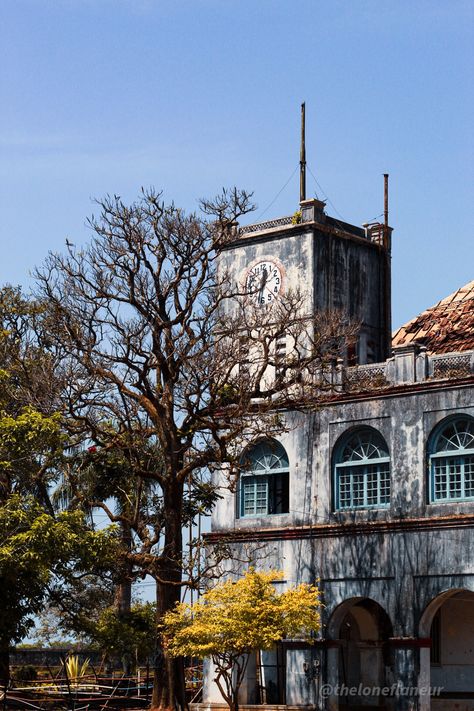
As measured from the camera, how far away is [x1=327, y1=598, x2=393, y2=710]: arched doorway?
39625mm

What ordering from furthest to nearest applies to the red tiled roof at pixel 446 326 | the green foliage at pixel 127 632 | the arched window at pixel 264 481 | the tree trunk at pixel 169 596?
the red tiled roof at pixel 446 326 → the green foliage at pixel 127 632 → the arched window at pixel 264 481 → the tree trunk at pixel 169 596

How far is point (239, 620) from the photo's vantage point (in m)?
32.4

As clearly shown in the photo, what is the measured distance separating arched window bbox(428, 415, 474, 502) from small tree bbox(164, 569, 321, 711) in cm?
430

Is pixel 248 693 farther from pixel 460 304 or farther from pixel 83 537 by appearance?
pixel 460 304

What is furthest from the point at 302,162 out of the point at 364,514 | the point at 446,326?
the point at 364,514

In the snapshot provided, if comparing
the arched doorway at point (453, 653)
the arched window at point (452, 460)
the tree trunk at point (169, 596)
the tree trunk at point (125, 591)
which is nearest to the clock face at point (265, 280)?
the tree trunk at point (169, 596)

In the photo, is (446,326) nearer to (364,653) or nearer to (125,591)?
(364,653)

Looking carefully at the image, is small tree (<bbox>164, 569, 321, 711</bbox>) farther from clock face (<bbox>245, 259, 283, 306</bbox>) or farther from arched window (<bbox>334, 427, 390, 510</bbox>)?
clock face (<bbox>245, 259, 283, 306</bbox>)

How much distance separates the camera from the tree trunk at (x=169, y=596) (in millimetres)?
34781

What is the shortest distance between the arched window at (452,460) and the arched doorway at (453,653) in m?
4.55

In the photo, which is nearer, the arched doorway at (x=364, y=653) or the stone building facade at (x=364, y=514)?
the stone building facade at (x=364, y=514)

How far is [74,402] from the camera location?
35.2m

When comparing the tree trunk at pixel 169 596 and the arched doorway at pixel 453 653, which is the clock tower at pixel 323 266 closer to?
the tree trunk at pixel 169 596

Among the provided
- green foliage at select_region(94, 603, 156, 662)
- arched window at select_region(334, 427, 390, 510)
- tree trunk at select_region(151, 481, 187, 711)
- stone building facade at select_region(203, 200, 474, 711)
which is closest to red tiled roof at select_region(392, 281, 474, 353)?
stone building facade at select_region(203, 200, 474, 711)
